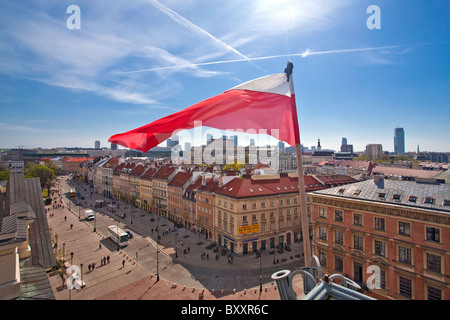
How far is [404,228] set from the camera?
23.7 metres

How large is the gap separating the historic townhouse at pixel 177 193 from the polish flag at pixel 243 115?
50596mm

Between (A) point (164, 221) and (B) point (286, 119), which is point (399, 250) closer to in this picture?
(B) point (286, 119)

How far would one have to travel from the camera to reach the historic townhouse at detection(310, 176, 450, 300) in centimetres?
2164

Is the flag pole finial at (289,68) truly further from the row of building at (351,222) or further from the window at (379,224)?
the window at (379,224)

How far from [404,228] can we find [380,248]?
10.6 feet

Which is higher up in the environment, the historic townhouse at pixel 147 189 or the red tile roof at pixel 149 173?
the red tile roof at pixel 149 173

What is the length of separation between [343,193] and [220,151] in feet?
466

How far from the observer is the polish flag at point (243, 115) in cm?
717

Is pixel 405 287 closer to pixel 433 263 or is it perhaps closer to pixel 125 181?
pixel 433 263

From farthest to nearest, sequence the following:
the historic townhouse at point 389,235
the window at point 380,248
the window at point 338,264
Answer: the window at point 338,264 < the window at point 380,248 < the historic townhouse at point 389,235

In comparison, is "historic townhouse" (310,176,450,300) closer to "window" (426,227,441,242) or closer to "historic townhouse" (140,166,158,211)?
"window" (426,227,441,242)

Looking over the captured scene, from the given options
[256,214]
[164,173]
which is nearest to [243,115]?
[256,214]

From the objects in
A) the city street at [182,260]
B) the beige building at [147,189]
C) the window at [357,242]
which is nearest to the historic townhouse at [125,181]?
the beige building at [147,189]
